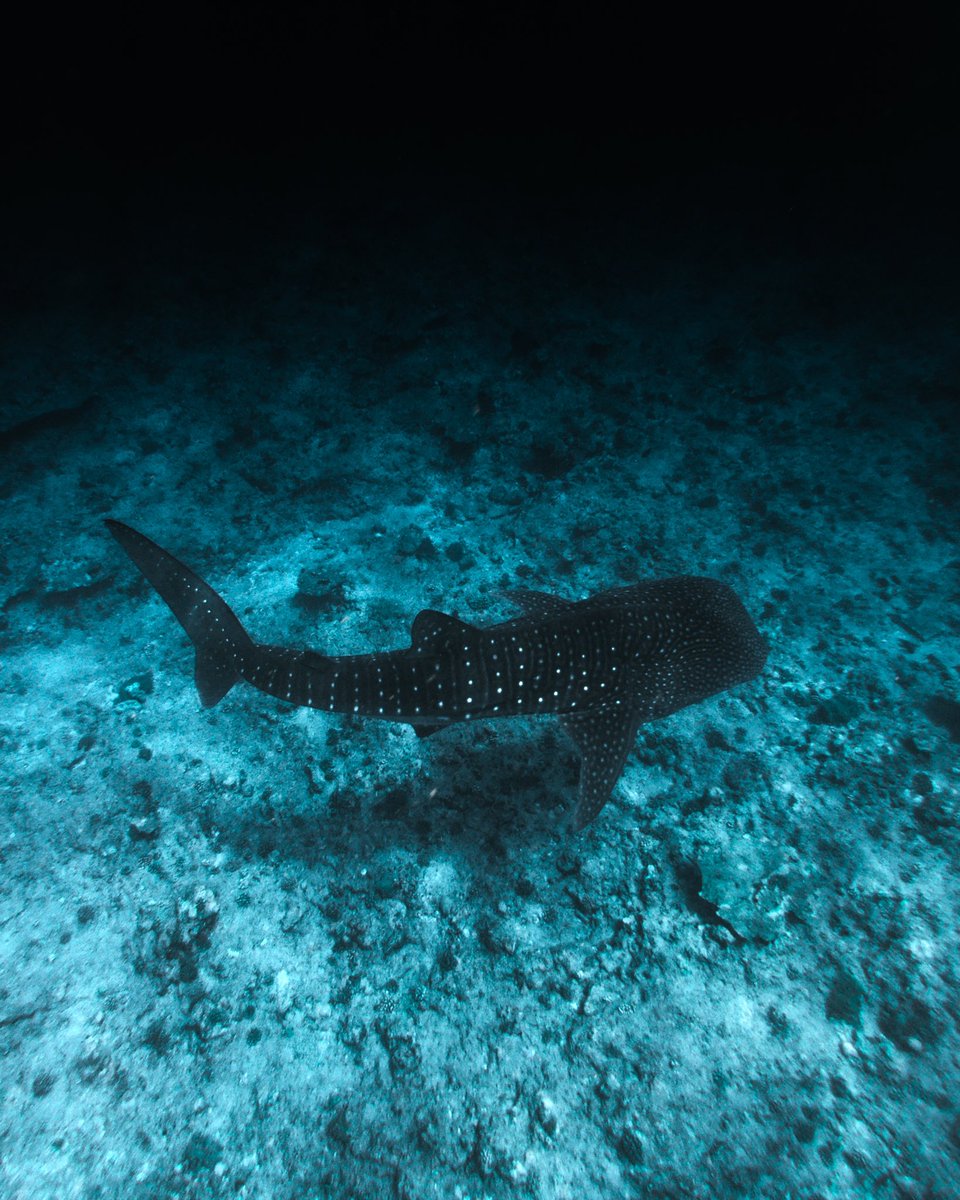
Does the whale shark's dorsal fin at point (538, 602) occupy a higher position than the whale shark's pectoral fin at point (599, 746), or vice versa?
the whale shark's dorsal fin at point (538, 602)

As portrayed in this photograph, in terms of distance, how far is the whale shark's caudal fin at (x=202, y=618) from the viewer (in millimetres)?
4461

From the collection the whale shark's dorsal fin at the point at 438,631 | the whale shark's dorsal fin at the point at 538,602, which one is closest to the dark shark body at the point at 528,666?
the whale shark's dorsal fin at the point at 438,631

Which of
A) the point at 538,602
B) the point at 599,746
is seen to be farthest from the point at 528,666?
the point at 538,602

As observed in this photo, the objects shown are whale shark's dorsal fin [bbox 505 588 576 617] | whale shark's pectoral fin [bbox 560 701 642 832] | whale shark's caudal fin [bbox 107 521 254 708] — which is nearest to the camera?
whale shark's pectoral fin [bbox 560 701 642 832]

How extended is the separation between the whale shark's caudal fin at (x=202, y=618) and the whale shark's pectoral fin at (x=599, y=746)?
283 cm

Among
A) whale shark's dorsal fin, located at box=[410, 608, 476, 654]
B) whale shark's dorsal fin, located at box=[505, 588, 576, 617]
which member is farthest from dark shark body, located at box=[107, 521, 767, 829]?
whale shark's dorsal fin, located at box=[505, 588, 576, 617]

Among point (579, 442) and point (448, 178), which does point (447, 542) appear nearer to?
point (579, 442)

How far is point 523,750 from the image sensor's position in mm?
4727

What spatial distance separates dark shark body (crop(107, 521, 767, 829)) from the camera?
4062mm

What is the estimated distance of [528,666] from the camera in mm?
4094

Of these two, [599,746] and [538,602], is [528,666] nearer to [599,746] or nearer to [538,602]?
[599,746]

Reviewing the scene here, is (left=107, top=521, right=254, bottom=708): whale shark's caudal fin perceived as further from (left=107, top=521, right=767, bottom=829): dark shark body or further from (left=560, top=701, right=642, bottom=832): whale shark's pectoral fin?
(left=560, top=701, right=642, bottom=832): whale shark's pectoral fin

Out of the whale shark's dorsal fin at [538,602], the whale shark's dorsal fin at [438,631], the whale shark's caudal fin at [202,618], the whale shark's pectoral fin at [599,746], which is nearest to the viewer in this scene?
the whale shark's pectoral fin at [599,746]

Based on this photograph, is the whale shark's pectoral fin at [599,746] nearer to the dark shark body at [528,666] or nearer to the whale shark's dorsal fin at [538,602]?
the dark shark body at [528,666]
